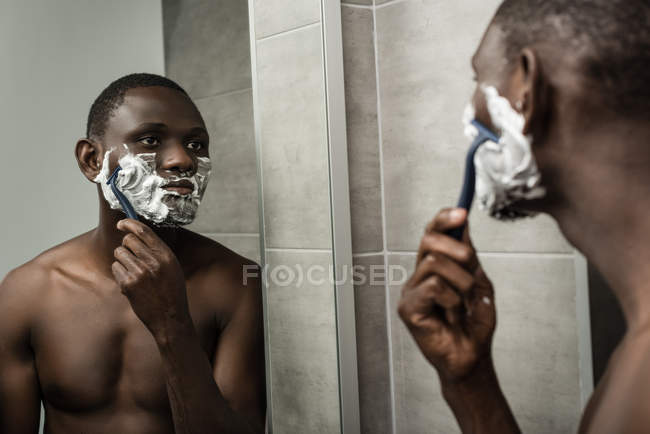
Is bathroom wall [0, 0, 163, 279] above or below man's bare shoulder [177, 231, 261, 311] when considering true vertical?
above

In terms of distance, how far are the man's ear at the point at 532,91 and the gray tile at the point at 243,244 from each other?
19.6 inches

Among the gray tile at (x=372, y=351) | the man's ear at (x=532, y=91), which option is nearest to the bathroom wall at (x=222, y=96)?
the gray tile at (x=372, y=351)

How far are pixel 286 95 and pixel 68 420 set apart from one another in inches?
23.3

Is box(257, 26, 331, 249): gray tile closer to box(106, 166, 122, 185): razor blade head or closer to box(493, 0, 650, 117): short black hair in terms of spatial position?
box(106, 166, 122, 185): razor blade head

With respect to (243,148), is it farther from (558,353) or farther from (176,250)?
(558,353)

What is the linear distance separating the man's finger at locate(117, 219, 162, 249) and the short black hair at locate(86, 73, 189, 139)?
0.41 ft

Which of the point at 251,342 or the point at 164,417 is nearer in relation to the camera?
the point at 164,417

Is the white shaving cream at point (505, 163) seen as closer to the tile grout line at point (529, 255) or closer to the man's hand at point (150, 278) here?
the tile grout line at point (529, 255)

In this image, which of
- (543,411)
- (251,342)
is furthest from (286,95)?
(543,411)

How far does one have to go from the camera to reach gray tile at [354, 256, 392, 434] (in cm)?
111

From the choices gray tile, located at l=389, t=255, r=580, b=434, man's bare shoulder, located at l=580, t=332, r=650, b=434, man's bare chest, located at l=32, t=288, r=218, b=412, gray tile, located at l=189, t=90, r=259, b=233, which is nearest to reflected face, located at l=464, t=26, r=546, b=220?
man's bare shoulder, located at l=580, t=332, r=650, b=434

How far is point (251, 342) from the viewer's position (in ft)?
3.21

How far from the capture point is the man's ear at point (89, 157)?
0.82m

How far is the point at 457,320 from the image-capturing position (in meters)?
0.70
